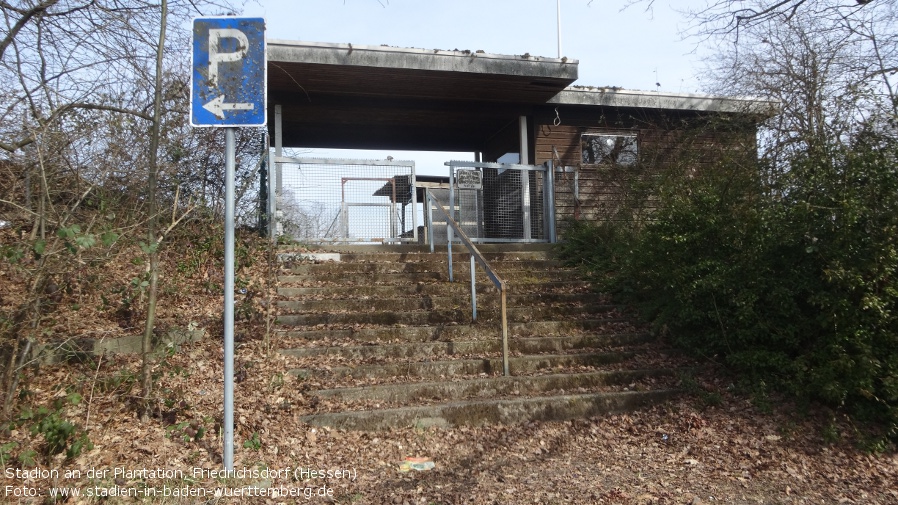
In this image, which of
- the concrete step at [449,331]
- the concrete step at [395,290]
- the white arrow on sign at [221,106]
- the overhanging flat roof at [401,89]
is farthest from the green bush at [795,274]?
the white arrow on sign at [221,106]

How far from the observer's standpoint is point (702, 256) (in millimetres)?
7793

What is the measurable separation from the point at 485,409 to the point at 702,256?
11.7 feet

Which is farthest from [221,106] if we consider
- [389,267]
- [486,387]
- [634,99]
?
[634,99]

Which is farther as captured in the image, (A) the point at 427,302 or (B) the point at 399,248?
(B) the point at 399,248

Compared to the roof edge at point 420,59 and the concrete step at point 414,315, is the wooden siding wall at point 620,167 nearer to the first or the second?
the roof edge at point 420,59

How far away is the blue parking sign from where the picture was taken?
4.30 meters

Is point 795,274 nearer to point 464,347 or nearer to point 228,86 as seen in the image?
point 464,347

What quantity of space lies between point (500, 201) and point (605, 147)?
3.07 m

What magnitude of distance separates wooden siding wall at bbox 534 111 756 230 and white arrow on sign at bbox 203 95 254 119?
7.87m

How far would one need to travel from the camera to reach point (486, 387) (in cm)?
655

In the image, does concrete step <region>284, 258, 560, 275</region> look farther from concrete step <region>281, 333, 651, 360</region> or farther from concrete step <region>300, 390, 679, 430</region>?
concrete step <region>300, 390, 679, 430</region>

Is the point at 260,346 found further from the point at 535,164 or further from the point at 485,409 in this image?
the point at 535,164

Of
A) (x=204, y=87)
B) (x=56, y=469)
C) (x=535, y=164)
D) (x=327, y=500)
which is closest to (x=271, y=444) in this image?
(x=327, y=500)

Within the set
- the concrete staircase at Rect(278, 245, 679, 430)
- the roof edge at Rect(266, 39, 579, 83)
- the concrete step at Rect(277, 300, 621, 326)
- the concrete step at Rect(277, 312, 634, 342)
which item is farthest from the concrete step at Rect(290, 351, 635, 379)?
the roof edge at Rect(266, 39, 579, 83)
